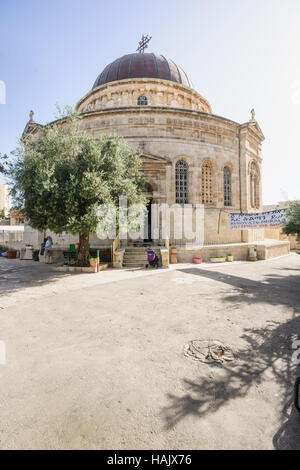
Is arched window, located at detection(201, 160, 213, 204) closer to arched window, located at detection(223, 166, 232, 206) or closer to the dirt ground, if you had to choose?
arched window, located at detection(223, 166, 232, 206)

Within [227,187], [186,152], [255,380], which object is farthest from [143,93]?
[255,380]

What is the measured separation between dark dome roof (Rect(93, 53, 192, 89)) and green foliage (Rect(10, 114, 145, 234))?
44.7ft

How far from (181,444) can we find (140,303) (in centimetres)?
437

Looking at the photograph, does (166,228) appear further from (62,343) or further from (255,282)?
(62,343)

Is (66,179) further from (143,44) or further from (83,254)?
(143,44)

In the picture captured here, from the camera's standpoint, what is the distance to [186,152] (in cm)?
1650

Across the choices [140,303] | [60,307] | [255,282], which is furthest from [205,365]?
[255,282]

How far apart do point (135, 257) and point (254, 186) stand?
46.5 feet

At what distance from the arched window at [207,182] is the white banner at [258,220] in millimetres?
2244

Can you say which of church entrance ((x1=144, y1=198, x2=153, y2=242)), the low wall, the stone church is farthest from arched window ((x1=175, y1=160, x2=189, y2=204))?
the low wall

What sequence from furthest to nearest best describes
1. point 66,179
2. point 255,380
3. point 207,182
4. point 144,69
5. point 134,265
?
point 144,69 < point 207,182 < point 134,265 < point 66,179 < point 255,380

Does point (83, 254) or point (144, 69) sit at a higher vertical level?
point (144, 69)

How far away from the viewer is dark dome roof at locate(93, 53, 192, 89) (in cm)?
2056

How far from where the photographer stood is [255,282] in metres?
9.23
